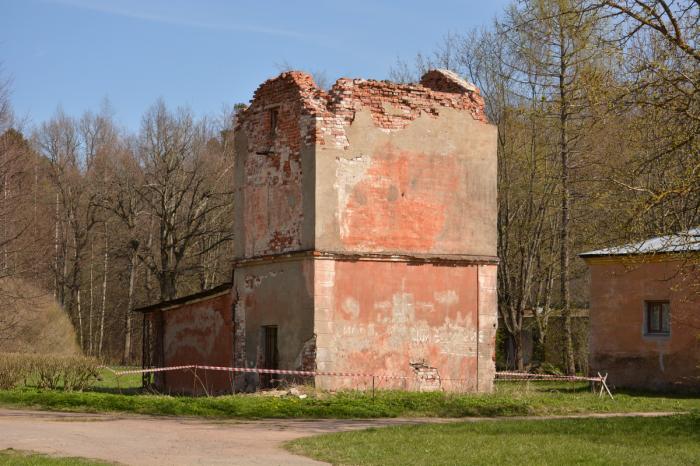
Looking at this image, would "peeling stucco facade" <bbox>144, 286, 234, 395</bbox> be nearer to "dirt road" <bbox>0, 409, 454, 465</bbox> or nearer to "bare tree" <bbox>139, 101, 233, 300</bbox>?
"dirt road" <bbox>0, 409, 454, 465</bbox>

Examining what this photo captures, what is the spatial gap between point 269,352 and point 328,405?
4.32m

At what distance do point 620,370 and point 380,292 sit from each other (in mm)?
9697

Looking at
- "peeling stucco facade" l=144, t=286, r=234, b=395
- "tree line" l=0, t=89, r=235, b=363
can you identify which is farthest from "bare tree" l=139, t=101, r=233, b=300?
"peeling stucco facade" l=144, t=286, r=234, b=395

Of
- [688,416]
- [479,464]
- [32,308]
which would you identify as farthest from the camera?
[32,308]

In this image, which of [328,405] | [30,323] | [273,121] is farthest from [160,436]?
[30,323]

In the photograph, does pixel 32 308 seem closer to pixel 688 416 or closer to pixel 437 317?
pixel 437 317

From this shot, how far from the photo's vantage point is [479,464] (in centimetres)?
1255

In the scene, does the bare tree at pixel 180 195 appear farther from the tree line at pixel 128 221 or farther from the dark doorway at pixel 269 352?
the dark doorway at pixel 269 352

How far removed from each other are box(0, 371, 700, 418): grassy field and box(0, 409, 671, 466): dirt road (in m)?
0.74

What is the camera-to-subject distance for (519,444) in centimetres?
1430

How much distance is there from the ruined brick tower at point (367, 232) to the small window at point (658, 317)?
6.66 m

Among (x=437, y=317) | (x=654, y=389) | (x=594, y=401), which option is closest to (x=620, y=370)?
(x=654, y=389)

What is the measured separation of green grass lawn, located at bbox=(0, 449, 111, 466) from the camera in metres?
12.0

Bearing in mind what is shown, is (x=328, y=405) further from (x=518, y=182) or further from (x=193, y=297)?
(x=518, y=182)
